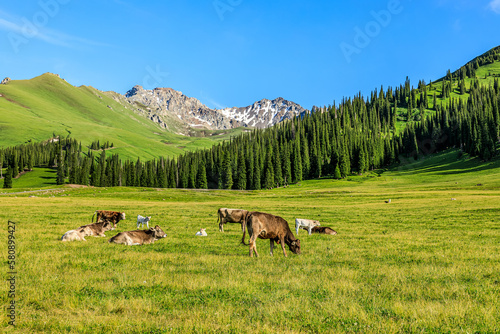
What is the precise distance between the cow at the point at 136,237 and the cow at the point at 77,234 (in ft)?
7.49

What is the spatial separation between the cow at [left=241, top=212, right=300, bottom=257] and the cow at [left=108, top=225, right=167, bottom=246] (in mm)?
7791

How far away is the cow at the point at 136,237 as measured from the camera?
17656mm

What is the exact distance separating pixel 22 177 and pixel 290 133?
6889 inches

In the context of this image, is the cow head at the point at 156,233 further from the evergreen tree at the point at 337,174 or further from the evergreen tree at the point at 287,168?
the evergreen tree at the point at 337,174

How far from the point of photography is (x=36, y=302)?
7.58m

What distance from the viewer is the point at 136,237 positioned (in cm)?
1816

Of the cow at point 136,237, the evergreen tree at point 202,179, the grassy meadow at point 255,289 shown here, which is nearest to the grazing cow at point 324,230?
the grassy meadow at point 255,289

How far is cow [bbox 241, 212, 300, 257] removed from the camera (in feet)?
46.6

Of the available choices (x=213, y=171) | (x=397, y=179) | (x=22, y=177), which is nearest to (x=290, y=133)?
(x=213, y=171)

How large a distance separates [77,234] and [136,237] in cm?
397

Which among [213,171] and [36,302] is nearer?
[36,302]

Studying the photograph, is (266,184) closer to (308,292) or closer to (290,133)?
(290,133)

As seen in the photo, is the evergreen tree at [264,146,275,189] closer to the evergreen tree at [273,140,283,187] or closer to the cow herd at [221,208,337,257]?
the evergreen tree at [273,140,283,187]

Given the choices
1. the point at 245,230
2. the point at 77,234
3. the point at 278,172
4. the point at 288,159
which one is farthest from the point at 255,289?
the point at 288,159
